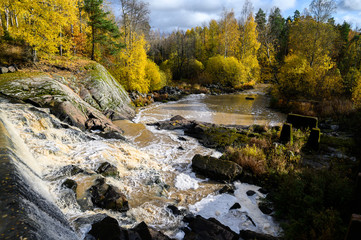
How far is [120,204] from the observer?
6.10 m

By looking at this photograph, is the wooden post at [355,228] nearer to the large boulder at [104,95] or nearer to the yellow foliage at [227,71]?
the large boulder at [104,95]

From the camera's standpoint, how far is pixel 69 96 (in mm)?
13383

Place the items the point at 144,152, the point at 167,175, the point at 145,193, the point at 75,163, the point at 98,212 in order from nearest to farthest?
the point at 98,212 → the point at 145,193 → the point at 75,163 → the point at 167,175 → the point at 144,152

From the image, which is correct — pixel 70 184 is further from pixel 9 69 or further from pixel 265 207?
pixel 9 69

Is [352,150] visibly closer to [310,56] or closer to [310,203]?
[310,203]

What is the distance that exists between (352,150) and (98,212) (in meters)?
12.0

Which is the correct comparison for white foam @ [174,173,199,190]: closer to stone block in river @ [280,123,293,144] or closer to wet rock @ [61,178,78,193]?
wet rock @ [61,178,78,193]

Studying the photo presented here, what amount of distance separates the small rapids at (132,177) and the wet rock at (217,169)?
348 mm

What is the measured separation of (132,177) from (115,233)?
376 centimetres

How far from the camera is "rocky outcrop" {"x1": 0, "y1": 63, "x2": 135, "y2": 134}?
38.1ft

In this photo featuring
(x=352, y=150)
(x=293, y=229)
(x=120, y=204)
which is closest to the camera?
(x=293, y=229)

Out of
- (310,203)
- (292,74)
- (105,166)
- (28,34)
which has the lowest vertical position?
(105,166)

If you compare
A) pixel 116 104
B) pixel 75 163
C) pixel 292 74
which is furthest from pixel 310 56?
pixel 75 163

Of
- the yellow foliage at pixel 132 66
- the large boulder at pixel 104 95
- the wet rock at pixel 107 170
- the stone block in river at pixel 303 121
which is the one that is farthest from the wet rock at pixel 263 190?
the yellow foliage at pixel 132 66
